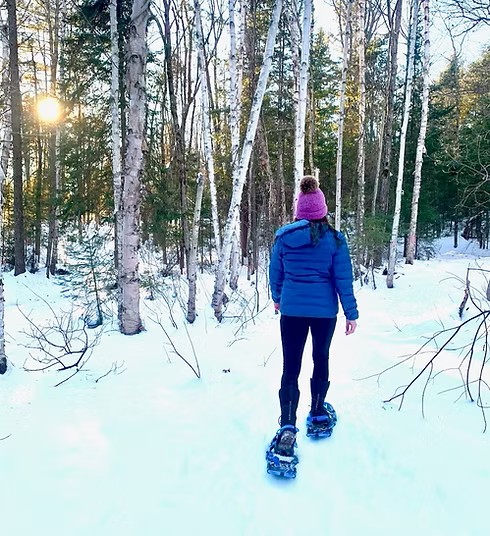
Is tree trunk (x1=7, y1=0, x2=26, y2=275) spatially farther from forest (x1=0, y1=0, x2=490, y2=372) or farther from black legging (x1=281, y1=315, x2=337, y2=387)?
black legging (x1=281, y1=315, x2=337, y2=387)

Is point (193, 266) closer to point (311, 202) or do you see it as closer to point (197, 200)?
point (197, 200)

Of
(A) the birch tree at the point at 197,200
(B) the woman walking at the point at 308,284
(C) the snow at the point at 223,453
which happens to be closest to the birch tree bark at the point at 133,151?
(A) the birch tree at the point at 197,200

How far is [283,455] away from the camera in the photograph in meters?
2.58

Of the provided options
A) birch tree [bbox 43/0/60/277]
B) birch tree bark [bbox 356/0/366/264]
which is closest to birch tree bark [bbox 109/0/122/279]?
birch tree [bbox 43/0/60/277]

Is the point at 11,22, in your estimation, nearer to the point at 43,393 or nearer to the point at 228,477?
the point at 43,393

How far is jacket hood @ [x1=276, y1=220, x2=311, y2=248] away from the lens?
2744 mm

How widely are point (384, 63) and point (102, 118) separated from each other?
601 inches

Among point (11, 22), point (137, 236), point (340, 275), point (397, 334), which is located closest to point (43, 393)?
point (137, 236)

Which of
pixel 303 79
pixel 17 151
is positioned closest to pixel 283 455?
pixel 303 79

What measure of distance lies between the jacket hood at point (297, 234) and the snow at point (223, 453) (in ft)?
4.72

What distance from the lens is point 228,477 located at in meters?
2.56

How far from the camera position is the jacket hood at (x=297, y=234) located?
2744 mm

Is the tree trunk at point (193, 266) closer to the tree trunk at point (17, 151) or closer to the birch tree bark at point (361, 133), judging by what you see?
the birch tree bark at point (361, 133)

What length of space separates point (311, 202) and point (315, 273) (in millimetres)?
495
